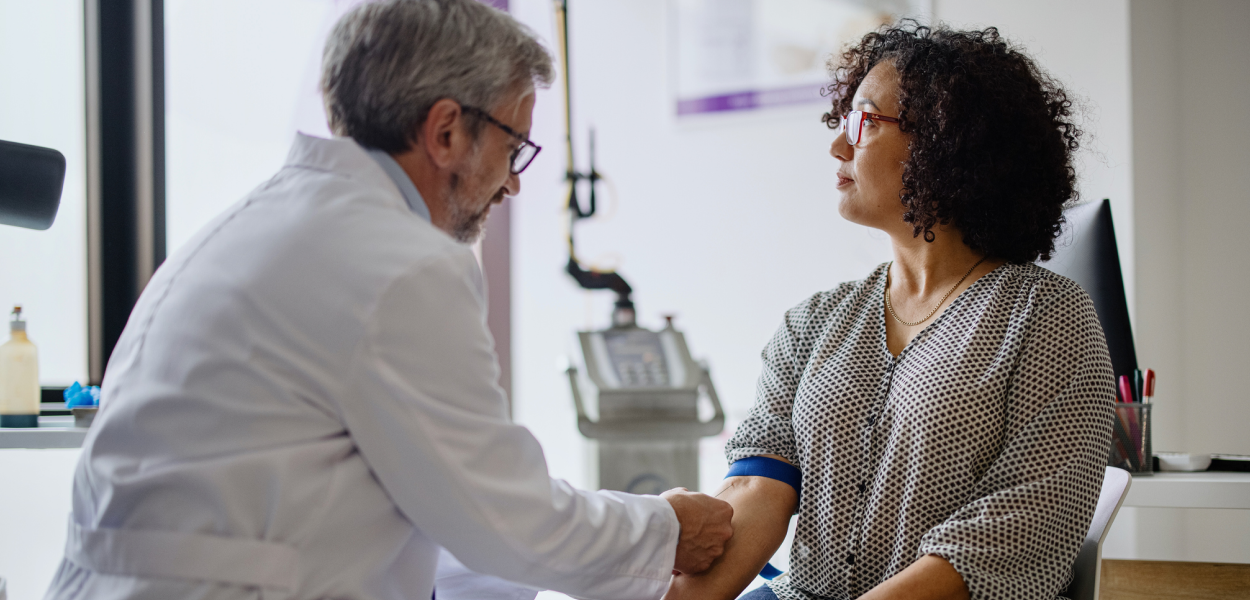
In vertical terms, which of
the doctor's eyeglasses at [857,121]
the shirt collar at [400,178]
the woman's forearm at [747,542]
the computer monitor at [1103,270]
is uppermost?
the doctor's eyeglasses at [857,121]

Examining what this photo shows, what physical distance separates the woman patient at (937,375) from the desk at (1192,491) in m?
0.37

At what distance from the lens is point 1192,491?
1437mm

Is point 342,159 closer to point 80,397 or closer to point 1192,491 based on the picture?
point 80,397

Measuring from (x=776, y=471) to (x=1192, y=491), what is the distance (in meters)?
0.69

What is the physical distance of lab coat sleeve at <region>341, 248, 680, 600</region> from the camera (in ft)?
3.19

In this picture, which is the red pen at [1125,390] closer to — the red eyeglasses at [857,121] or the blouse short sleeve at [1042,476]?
the blouse short sleeve at [1042,476]

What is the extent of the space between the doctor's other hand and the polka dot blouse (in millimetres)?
123

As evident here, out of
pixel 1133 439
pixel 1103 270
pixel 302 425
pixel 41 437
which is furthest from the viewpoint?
pixel 41 437

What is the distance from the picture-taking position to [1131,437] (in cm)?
153

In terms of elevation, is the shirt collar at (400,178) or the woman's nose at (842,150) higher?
the woman's nose at (842,150)

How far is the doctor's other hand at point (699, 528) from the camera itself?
1.33 m

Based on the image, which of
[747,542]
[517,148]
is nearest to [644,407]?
[747,542]

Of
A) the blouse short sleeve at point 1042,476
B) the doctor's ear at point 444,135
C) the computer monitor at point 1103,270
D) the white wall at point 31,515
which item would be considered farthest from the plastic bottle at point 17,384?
the computer monitor at point 1103,270

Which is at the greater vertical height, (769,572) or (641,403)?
(641,403)
